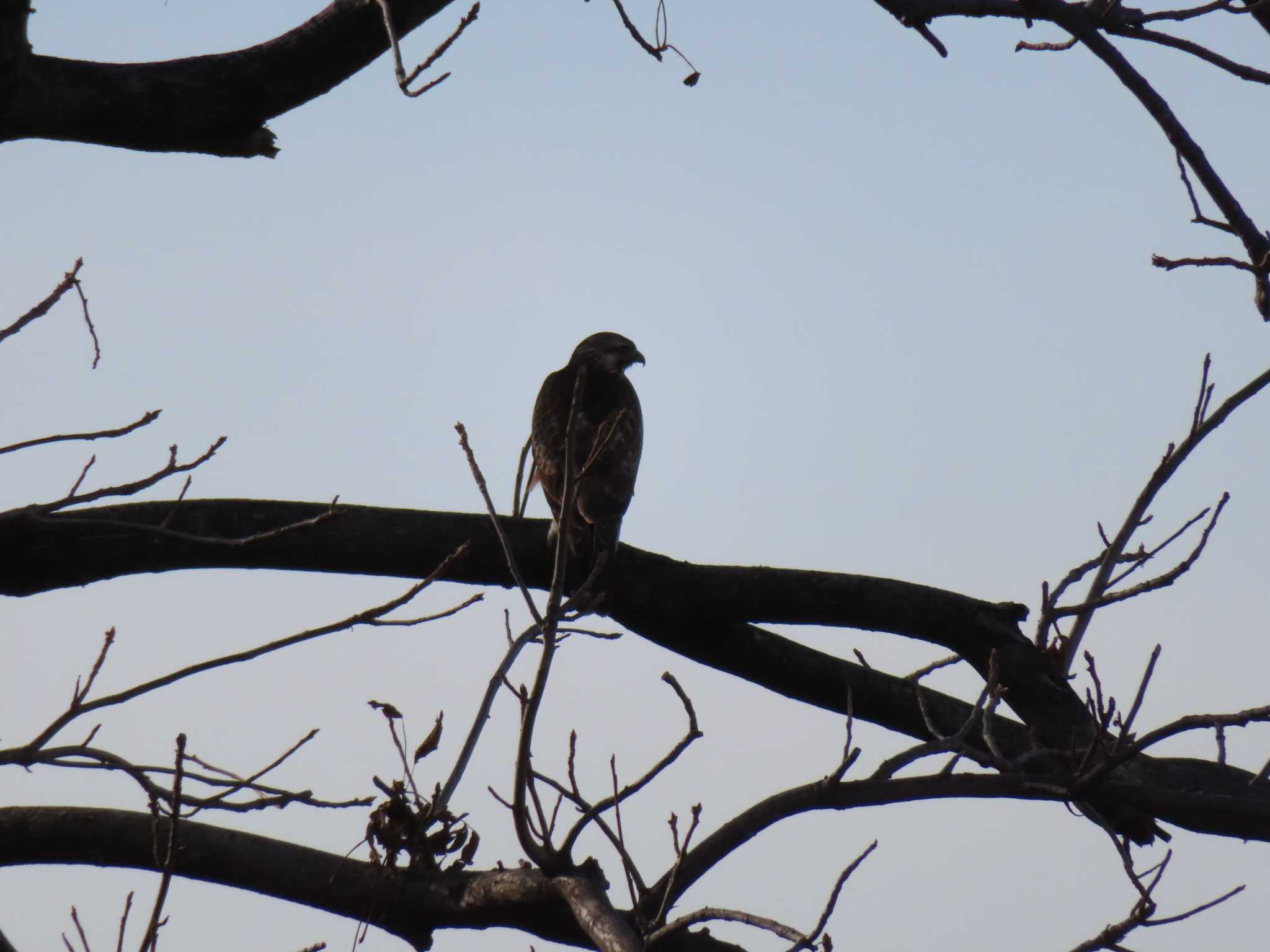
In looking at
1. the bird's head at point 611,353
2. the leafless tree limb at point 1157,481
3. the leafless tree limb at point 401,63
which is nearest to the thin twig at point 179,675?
the leafless tree limb at point 401,63

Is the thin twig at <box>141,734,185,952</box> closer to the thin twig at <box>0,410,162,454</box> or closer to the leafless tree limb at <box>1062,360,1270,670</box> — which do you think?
the thin twig at <box>0,410,162,454</box>

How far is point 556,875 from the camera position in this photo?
3574 mm

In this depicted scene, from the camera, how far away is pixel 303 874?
4371 mm

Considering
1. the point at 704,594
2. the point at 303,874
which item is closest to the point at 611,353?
the point at 704,594

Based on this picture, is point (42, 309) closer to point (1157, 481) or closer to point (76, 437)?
point (76, 437)

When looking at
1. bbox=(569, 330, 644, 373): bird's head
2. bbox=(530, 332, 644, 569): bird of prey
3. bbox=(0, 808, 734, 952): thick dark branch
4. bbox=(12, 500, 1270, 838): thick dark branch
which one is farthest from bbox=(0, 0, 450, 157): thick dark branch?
bbox=(569, 330, 644, 373): bird's head

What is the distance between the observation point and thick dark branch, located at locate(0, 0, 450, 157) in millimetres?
3314

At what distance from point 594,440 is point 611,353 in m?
3.73

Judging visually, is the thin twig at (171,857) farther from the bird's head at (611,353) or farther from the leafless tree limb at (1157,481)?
the bird's head at (611,353)

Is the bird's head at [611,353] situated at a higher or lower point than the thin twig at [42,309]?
higher

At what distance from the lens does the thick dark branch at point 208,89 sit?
10.9 feet

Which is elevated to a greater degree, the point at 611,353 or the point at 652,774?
the point at 611,353

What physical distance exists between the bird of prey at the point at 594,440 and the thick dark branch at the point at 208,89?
1.65m

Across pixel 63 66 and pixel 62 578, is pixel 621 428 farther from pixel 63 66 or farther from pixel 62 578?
pixel 63 66
